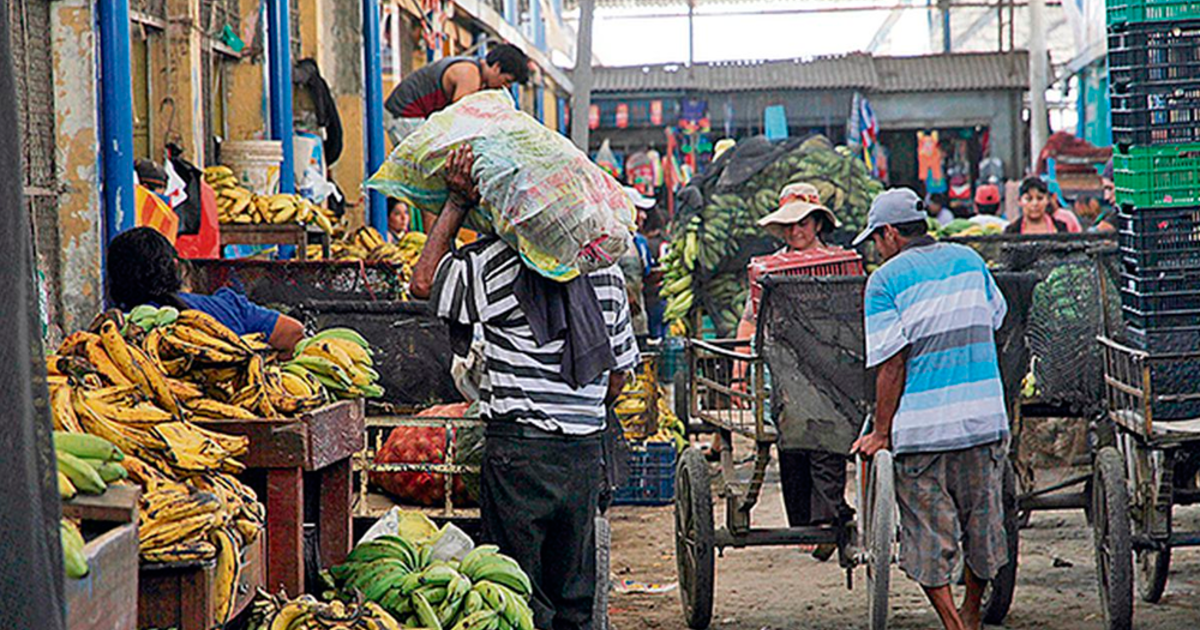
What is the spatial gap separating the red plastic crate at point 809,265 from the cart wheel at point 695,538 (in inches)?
48.0

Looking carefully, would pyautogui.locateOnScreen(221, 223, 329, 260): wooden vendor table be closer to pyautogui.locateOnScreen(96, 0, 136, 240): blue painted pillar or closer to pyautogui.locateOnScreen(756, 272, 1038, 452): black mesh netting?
pyautogui.locateOnScreen(96, 0, 136, 240): blue painted pillar

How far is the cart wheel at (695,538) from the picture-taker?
7.34 metres

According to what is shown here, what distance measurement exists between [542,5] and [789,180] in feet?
47.9

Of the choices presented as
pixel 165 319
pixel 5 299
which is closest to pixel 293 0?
pixel 165 319

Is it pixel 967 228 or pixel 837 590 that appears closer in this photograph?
pixel 837 590

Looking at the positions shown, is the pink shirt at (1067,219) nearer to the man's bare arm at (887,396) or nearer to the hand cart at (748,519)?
the hand cart at (748,519)

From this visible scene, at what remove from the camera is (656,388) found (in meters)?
9.95

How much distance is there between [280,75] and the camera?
37.7ft

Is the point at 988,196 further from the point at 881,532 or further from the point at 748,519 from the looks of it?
the point at 881,532

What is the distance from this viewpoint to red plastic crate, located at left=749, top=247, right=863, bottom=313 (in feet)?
28.1

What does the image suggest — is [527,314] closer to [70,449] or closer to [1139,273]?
[70,449]

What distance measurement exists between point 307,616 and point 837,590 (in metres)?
4.21

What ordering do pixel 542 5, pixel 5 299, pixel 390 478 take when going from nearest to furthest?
pixel 5 299
pixel 390 478
pixel 542 5

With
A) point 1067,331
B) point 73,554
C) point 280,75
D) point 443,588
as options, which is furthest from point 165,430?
point 280,75
